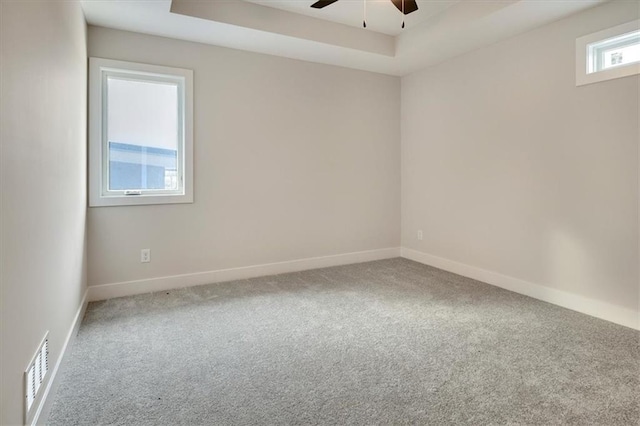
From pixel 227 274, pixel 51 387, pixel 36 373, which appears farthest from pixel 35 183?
pixel 227 274

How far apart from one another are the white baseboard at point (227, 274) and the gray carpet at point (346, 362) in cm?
17

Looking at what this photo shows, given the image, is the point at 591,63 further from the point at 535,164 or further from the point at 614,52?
the point at 535,164

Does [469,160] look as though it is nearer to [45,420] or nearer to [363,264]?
[363,264]

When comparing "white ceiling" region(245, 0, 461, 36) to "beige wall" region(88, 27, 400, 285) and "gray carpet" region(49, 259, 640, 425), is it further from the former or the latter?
"gray carpet" region(49, 259, 640, 425)

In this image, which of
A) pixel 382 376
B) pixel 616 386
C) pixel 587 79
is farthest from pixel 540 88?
pixel 382 376

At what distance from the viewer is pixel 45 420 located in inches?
63.6

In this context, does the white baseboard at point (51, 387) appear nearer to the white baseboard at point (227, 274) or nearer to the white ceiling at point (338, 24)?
the white baseboard at point (227, 274)

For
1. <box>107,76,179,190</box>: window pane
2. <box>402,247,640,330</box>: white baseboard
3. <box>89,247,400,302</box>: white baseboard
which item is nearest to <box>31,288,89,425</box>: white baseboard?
<box>89,247,400,302</box>: white baseboard

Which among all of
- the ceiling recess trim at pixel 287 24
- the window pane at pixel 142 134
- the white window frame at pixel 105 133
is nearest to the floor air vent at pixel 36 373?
the white window frame at pixel 105 133

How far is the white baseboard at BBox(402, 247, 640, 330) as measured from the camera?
9.07 ft

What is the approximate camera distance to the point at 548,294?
10.7 feet

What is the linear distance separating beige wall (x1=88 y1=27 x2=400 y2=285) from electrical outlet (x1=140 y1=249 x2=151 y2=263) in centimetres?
3

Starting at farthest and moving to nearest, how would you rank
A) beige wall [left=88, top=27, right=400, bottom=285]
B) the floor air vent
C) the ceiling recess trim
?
beige wall [left=88, top=27, right=400, bottom=285]
the ceiling recess trim
the floor air vent

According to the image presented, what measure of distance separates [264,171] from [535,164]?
2705 millimetres
